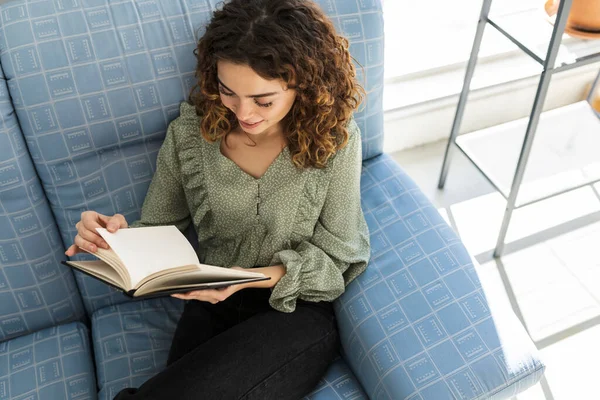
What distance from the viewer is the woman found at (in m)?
1.12

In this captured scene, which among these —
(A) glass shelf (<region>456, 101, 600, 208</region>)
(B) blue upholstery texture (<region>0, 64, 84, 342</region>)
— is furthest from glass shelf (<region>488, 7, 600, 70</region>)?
(B) blue upholstery texture (<region>0, 64, 84, 342</region>)

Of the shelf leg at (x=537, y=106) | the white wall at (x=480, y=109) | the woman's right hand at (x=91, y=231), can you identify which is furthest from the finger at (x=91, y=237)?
the white wall at (x=480, y=109)

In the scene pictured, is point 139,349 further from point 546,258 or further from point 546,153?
point 546,153

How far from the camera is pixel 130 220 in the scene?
1.44 meters

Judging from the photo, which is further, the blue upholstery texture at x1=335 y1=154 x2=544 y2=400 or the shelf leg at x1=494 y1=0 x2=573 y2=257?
the shelf leg at x1=494 y1=0 x2=573 y2=257

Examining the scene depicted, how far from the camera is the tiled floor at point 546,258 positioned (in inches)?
67.1

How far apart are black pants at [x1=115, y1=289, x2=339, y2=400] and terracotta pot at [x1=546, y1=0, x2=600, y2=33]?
2.97 ft

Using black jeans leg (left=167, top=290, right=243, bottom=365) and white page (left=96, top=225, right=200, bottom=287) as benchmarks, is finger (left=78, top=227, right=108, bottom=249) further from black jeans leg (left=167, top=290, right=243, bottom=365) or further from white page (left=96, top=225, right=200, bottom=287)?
black jeans leg (left=167, top=290, right=243, bottom=365)

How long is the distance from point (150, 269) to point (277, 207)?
346 millimetres

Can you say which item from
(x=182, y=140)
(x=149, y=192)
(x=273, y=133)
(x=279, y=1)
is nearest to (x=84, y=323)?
(x=149, y=192)

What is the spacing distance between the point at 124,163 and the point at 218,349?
46 centimetres

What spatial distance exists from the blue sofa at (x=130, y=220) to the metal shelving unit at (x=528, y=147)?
0.43 m

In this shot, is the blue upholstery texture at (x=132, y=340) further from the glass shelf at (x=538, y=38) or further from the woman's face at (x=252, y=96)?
the glass shelf at (x=538, y=38)

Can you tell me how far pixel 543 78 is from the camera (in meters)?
1.55
